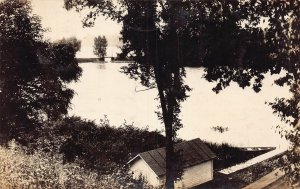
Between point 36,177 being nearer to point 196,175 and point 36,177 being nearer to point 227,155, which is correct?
point 196,175

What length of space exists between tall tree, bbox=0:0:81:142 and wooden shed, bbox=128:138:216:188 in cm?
258

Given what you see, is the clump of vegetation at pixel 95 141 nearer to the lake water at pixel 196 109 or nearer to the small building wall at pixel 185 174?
the lake water at pixel 196 109

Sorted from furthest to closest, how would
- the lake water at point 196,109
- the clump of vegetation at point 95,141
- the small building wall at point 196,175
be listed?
the lake water at point 196,109, the clump of vegetation at point 95,141, the small building wall at point 196,175

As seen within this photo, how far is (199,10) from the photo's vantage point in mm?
5703

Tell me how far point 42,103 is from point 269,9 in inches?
217

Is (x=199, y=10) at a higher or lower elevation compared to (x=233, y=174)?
higher

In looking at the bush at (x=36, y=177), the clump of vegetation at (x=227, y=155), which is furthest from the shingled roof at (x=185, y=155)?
the bush at (x=36, y=177)

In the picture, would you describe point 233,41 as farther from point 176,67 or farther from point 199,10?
point 176,67

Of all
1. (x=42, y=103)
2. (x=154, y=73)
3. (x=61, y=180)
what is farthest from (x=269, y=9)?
(x=42, y=103)

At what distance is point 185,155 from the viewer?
30.6 ft

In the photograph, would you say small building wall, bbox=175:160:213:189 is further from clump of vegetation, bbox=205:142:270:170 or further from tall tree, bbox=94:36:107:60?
tall tree, bbox=94:36:107:60

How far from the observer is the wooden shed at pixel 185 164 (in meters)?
8.32

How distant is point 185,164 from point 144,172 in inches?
40.6

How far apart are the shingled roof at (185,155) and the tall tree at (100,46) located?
278 cm
